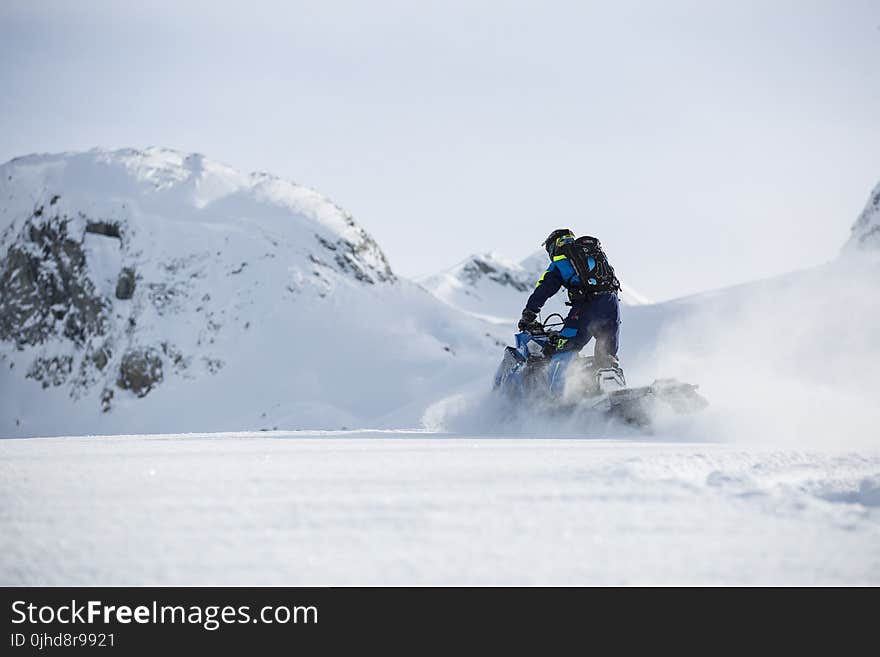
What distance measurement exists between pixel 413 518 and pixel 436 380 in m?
21.8

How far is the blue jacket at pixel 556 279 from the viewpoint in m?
6.77

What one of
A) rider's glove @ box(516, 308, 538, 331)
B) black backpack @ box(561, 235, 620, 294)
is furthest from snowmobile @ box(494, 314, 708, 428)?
black backpack @ box(561, 235, 620, 294)

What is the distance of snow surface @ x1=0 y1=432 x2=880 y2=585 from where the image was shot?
1.75 meters

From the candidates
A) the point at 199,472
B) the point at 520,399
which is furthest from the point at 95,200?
the point at 199,472

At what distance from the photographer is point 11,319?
29219 millimetres

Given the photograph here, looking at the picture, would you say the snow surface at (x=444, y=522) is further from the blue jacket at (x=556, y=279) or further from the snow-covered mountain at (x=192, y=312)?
the snow-covered mountain at (x=192, y=312)

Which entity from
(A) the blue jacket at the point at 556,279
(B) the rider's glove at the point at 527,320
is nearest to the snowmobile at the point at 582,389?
(B) the rider's glove at the point at 527,320

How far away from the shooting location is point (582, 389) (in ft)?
22.1

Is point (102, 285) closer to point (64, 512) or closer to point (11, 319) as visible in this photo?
point (11, 319)
